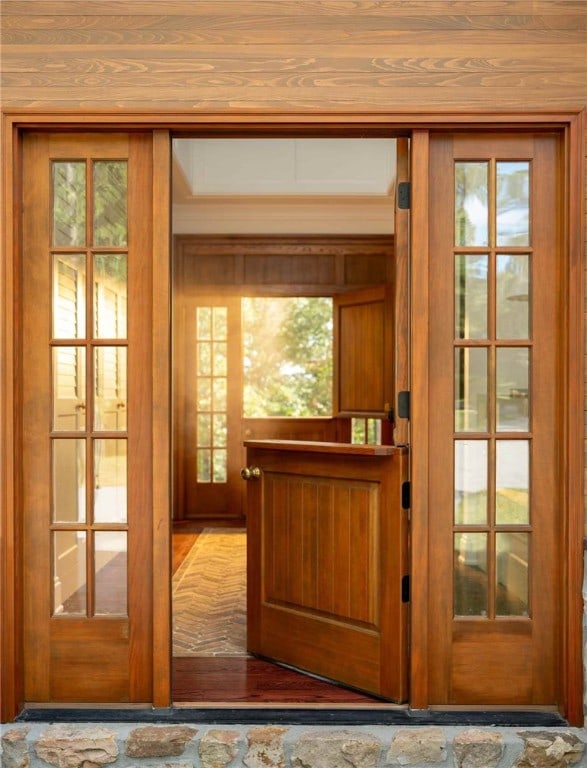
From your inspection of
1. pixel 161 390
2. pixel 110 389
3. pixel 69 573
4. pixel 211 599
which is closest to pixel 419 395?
pixel 161 390

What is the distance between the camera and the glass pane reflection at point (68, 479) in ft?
9.33

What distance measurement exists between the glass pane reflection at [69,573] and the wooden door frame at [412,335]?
0.15 meters

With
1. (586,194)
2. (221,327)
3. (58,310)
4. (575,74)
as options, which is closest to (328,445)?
(58,310)

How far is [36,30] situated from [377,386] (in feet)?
14.4

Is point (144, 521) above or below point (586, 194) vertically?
below

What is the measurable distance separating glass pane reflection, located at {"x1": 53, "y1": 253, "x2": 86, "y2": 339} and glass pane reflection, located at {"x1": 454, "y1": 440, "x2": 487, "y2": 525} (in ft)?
5.43

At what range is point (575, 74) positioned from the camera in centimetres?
270

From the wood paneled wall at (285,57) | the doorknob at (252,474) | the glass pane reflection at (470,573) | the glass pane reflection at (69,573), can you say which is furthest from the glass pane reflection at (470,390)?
the glass pane reflection at (69,573)

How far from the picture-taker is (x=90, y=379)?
283 centimetres

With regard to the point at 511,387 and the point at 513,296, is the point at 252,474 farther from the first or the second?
the point at 513,296

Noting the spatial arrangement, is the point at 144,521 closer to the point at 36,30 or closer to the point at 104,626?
the point at 104,626

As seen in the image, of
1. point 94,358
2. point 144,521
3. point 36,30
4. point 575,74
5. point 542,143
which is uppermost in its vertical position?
point 36,30

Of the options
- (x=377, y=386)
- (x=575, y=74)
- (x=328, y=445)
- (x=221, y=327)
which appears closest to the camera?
(x=575, y=74)

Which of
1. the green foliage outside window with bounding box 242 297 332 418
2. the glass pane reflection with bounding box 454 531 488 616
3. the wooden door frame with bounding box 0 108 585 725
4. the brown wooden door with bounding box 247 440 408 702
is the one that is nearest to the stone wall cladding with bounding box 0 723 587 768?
the wooden door frame with bounding box 0 108 585 725
